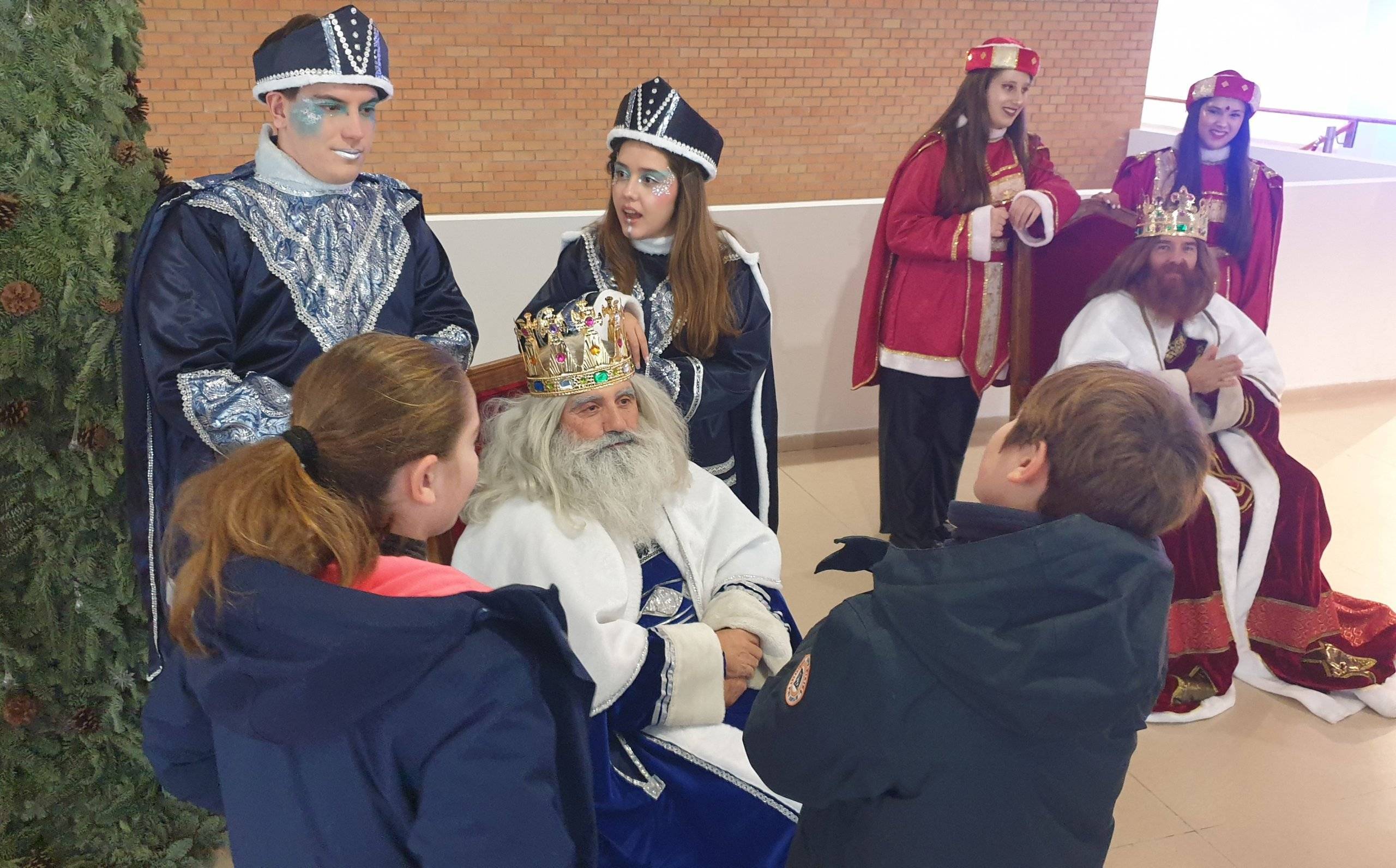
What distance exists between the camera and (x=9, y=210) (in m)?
1.99

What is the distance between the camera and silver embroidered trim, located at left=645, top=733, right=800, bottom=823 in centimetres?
204

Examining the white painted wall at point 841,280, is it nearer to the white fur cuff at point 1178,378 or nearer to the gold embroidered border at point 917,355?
the gold embroidered border at point 917,355

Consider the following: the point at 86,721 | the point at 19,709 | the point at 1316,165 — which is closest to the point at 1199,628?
the point at 86,721

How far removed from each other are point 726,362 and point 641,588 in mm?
776

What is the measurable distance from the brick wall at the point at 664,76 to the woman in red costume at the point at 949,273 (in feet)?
13.9

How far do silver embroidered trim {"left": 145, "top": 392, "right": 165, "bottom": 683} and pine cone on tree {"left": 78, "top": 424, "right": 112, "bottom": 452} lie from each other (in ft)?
0.33

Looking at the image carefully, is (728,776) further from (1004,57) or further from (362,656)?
(1004,57)

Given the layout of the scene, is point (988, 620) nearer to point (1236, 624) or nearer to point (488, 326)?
point (1236, 624)

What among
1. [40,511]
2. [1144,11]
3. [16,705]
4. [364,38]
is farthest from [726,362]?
[1144,11]

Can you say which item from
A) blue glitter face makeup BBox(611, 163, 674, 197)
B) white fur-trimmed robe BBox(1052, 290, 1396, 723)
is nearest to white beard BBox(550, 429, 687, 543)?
blue glitter face makeup BBox(611, 163, 674, 197)

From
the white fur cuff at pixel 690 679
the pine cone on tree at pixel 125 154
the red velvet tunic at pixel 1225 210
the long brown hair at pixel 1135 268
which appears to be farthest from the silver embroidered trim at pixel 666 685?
the red velvet tunic at pixel 1225 210

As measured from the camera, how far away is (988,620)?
1.26 metres

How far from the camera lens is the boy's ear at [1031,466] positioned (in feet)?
4.44

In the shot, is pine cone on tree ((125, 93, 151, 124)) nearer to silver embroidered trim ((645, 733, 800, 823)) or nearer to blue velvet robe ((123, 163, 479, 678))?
blue velvet robe ((123, 163, 479, 678))
